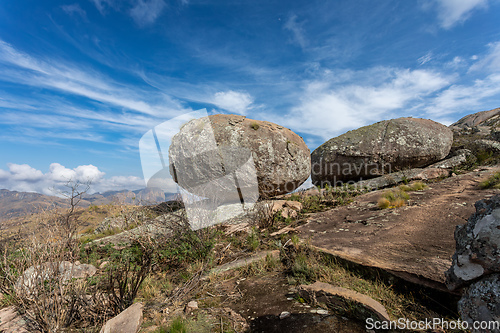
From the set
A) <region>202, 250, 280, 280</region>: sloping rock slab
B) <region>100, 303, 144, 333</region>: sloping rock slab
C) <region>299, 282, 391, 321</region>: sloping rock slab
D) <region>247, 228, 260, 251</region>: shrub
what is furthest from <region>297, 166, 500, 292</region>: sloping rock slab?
<region>100, 303, 144, 333</region>: sloping rock slab

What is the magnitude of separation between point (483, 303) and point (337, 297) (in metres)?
1.18

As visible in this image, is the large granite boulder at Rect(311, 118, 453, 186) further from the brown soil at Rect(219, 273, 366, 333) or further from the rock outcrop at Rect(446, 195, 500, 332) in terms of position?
the rock outcrop at Rect(446, 195, 500, 332)

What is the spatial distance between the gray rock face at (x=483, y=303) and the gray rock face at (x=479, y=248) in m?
0.06

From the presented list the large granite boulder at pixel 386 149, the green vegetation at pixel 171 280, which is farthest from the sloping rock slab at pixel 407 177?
the green vegetation at pixel 171 280

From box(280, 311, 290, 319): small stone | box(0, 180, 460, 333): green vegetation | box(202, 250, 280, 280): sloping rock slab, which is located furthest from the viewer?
box(202, 250, 280, 280): sloping rock slab

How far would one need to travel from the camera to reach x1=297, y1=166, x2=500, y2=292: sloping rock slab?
9.03ft

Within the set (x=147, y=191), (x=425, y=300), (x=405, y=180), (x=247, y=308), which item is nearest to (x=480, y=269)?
(x=425, y=300)

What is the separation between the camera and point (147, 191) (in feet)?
19.8

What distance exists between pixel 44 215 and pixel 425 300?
5.52m

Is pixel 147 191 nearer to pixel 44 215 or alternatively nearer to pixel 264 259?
pixel 44 215

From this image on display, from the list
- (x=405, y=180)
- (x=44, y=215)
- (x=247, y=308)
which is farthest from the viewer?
(x=405, y=180)

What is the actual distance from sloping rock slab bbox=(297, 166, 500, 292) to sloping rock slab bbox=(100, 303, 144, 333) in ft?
8.93

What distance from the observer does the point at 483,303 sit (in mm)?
1521

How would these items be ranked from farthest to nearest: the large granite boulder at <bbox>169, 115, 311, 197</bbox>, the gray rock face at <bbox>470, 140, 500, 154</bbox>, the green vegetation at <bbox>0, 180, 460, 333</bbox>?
the gray rock face at <bbox>470, 140, 500, 154</bbox> < the large granite boulder at <bbox>169, 115, 311, 197</bbox> < the green vegetation at <bbox>0, 180, 460, 333</bbox>
